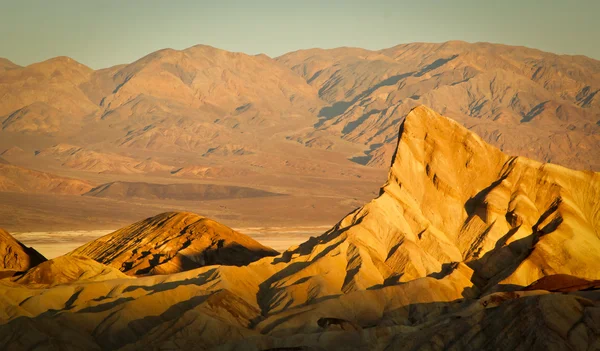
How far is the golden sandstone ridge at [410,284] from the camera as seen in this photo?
164ft

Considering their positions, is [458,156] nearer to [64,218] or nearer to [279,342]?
[279,342]

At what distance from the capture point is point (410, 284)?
62.0m

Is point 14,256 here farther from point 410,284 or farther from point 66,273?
point 410,284

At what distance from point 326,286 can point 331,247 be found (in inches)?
265

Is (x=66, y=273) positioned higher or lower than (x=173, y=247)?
higher

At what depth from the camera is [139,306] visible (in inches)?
2429

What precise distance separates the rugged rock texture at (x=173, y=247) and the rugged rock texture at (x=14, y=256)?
546 cm

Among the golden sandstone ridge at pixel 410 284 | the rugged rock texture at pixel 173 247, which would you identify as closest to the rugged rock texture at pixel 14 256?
the rugged rock texture at pixel 173 247

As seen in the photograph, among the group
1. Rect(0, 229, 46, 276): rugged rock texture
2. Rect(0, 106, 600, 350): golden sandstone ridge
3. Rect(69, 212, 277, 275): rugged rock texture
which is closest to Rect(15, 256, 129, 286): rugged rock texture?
Rect(0, 106, 600, 350): golden sandstone ridge

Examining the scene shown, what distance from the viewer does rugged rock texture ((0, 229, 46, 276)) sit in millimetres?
90062

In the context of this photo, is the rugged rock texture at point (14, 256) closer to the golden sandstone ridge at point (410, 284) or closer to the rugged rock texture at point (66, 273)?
the rugged rock texture at point (66, 273)

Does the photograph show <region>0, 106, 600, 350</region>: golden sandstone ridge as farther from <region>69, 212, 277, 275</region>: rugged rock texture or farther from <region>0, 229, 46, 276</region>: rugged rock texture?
<region>0, 229, 46, 276</region>: rugged rock texture

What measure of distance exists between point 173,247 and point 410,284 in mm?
38297

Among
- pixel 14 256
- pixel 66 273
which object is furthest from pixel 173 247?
pixel 66 273
